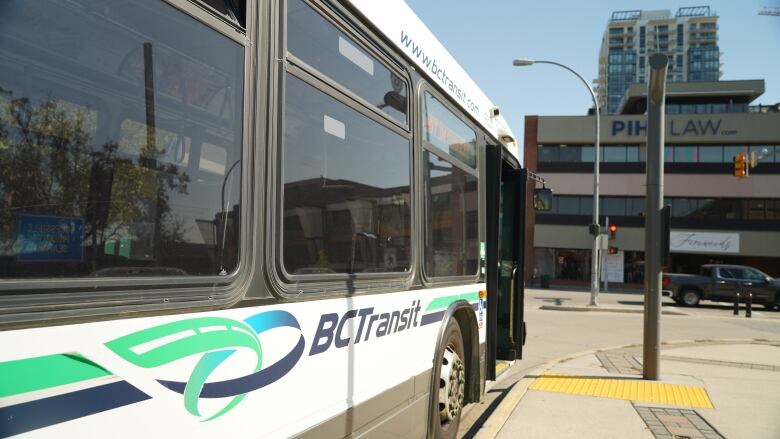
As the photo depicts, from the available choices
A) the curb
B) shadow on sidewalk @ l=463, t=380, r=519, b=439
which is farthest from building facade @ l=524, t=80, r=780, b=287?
shadow on sidewalk @ l=463, t=380, r=519, b=439

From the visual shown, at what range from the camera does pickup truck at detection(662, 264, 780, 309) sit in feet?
80.2

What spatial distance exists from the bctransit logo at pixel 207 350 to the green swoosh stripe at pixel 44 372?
0.32 feet

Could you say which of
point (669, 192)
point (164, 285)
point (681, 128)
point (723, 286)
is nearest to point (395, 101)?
point (164, 285)

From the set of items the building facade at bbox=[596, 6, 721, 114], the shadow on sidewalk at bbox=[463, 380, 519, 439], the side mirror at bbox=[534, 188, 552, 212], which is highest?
Answer: the building facade at bbox=[596, 6, 721, 114]

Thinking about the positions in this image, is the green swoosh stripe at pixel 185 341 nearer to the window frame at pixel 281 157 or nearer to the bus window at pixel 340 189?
the window frame at pixel 281 157

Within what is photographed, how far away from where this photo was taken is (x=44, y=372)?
151 centimetres

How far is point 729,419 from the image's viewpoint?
604 cm

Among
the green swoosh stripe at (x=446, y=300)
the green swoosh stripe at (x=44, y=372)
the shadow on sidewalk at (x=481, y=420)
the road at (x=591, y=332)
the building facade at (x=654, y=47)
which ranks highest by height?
the building facade at (x=654, y=47)

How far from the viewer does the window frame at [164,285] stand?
1521 millimetres

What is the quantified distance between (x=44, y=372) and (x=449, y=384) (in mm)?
3862

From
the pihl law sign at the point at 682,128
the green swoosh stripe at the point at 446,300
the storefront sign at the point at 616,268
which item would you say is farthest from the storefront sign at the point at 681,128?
the green swoosh stripe at the point at 446,300

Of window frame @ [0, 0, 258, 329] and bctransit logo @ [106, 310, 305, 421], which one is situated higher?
window frame @ [0, 0, 258, 329]

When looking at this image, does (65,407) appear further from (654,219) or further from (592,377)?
(592,377)

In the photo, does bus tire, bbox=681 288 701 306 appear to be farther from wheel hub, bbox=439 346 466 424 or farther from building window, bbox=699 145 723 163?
wheel hub, bbox=439 346 466 424
